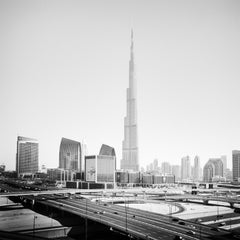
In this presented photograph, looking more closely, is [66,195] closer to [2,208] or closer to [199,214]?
[2,208]

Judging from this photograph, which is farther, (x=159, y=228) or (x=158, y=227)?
(x=158, y=227)

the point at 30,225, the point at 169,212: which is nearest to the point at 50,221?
the point at 30,225

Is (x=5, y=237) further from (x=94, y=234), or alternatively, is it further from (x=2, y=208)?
(x=2, y=208)

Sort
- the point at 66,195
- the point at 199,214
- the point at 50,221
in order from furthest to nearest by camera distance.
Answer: the point at 66,195, the point at 199,214, the point at 50,221

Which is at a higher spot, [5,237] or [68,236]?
[5,237]

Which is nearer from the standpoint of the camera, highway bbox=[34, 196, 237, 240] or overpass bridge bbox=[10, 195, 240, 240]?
overpass bridge bbox=[10, 195, 240, 240]

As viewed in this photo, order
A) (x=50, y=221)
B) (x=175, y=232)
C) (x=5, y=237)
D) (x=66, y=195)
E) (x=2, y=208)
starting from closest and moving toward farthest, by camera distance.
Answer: (x=5, y=237) < (x=175, y=232) < (x=50, y=221) < (x=2, y=208) < (x=66, y=195)

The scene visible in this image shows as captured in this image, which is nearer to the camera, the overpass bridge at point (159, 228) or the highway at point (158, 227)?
the overpass bridge at point (159, 228)

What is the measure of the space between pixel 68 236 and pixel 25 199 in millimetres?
74240

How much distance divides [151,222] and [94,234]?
1562 cm

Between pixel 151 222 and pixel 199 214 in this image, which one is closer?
pixel 151 222

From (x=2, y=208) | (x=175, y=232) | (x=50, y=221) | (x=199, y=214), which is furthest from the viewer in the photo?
(x=2, y=208)

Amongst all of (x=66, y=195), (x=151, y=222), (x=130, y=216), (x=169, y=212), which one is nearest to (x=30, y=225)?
(x=130, y=216)

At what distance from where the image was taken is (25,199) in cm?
15050
